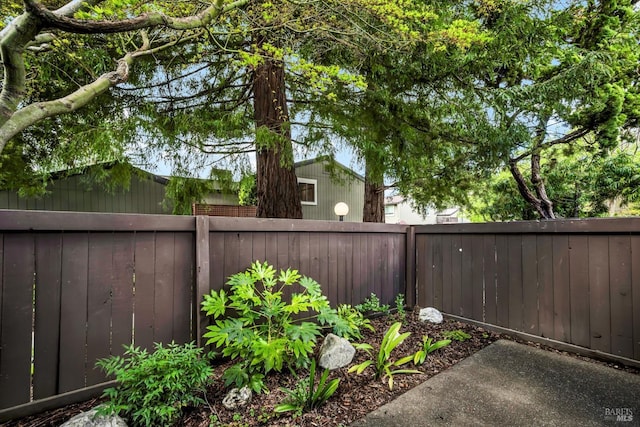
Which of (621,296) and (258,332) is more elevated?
(621,296)

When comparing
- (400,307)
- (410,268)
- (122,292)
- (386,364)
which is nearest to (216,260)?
(122,292)

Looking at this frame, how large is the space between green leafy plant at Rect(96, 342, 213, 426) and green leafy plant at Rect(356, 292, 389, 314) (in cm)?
188

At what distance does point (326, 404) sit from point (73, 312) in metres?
1.62

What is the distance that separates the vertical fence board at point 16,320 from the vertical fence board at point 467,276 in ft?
11.9

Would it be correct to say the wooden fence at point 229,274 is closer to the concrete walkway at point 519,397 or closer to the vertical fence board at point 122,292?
the vertical fence board at point 122,292

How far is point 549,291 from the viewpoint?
8.74ft

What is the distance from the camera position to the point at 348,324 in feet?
8.52

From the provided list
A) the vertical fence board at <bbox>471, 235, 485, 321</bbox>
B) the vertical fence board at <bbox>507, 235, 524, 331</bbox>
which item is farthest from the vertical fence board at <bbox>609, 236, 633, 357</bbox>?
the vertical fence board at <bbox>471, 235, 485, 321</bbox>

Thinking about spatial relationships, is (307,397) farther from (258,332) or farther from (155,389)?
(155,389)

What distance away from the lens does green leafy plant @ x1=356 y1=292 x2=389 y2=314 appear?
3.21m

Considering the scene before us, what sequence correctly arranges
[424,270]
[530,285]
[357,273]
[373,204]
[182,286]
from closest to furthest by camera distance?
1. [182,286]
2. [530,285]
3. [357,273]
4. [424,270]
5. [373,204]

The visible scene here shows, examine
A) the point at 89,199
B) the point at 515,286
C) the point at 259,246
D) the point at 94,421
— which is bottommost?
the point at 94,421

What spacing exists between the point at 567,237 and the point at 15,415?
13.3ft

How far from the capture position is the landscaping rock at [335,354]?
222cm
